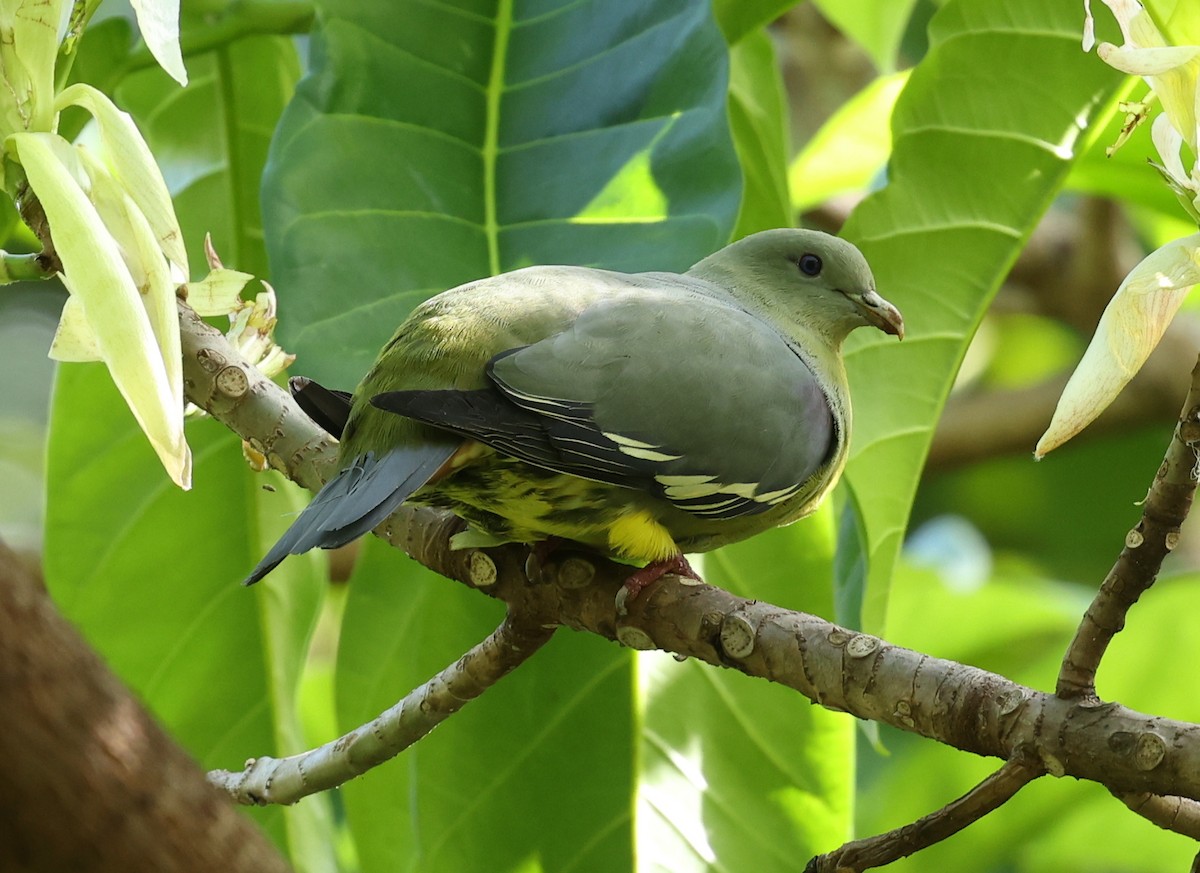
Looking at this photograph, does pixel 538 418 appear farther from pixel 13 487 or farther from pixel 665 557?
pixel 13 487

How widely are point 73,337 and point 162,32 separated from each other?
1.04ft

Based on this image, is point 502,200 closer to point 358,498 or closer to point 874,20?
point 358,498

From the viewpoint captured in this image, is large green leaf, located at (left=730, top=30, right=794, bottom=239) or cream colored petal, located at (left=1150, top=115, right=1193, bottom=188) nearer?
cream colored petal, located at (left=1150, top=115, right=1193, bottom=188)

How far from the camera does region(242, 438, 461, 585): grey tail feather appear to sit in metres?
1.36

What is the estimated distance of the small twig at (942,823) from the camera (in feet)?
3.55

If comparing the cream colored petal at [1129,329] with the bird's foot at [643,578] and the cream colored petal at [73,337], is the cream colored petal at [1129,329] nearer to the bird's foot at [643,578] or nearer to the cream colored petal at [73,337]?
the bird's foot at [643,578]

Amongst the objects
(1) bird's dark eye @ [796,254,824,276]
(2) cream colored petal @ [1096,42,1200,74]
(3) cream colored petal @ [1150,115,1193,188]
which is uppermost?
(2) cream colored petal @ [1096,42,1200,74]

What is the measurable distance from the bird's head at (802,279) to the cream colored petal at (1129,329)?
0.91m

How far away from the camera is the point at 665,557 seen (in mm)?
1690

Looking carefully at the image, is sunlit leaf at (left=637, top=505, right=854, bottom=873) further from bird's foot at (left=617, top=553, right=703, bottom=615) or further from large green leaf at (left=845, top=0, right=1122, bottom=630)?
bird's foot at (left=617, top=553, right=703, bottom=615)

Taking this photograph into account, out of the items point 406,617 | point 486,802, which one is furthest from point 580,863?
point 406,617

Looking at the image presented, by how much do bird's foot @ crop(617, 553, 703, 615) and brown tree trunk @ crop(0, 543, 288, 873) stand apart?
33.3 inches

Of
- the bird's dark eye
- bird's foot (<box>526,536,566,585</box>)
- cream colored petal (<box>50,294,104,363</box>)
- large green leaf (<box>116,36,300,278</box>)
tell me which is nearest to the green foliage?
the bird's dark eye

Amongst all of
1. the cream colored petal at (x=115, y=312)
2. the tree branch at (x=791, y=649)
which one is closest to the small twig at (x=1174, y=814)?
the tree branch at (x=791, y=649)
